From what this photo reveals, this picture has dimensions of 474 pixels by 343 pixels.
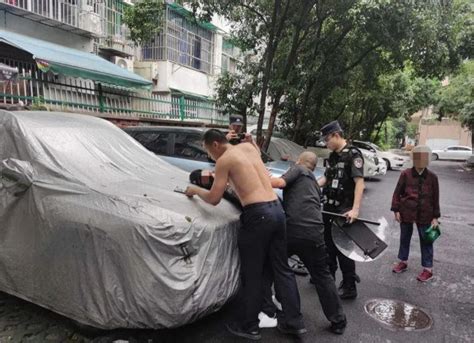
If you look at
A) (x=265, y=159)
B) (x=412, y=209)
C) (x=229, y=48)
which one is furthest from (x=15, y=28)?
(x=229, y=48)

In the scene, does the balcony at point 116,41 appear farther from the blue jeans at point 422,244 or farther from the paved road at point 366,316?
the blue jeans at point 422,244

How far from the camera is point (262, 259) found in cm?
310

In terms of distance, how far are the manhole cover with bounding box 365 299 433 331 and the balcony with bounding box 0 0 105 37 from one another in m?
11.1

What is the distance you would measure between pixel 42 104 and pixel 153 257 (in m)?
7.16

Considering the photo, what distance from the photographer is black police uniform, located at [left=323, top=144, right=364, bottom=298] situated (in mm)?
4008

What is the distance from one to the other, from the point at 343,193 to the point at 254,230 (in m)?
1.50

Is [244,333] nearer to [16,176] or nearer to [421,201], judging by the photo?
[16,176]

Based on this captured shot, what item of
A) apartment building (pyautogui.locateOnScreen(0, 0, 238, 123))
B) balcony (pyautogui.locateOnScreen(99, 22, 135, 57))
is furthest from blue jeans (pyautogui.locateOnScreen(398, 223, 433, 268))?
balcony (pyautogui.locateOnScreen(99, 22, 135, 57))

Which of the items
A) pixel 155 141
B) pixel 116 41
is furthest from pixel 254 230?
pixel 116 41

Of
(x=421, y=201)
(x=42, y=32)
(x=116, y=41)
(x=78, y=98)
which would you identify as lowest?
(x=421, y=201)

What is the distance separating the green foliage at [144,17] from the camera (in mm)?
11375

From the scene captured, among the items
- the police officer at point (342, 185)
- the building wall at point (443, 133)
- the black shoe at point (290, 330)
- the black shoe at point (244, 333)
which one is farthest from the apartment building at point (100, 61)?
the building wall at point (443, 133)

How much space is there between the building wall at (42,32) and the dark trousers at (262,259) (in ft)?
35.5

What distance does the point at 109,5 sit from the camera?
14227 millimetres
